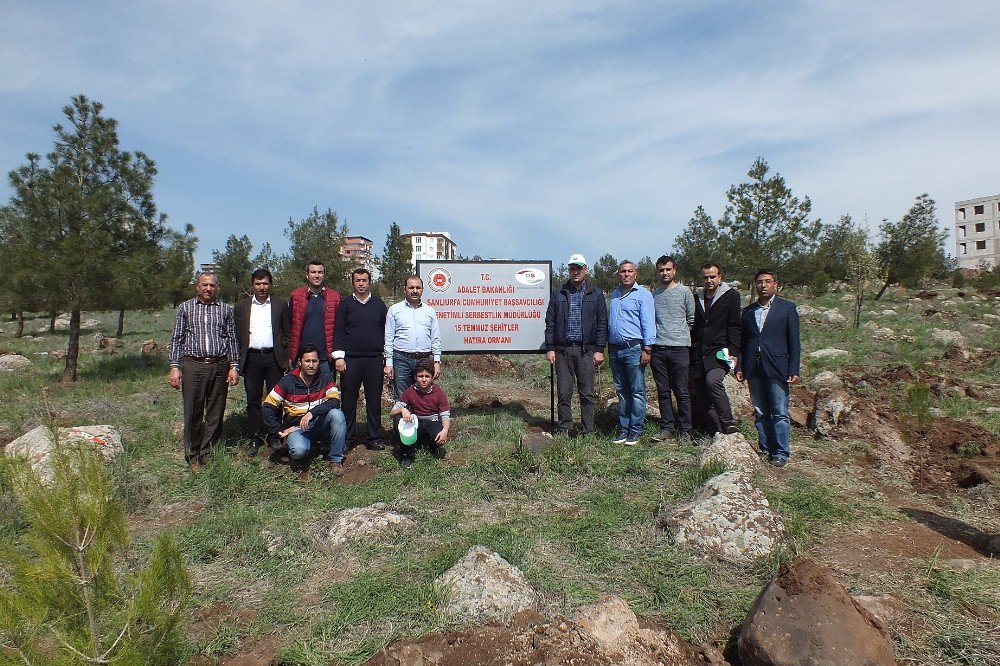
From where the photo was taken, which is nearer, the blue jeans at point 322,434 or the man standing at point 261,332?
the blue jeans at point 322,434

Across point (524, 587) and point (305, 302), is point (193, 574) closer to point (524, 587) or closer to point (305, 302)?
point (524, 587)

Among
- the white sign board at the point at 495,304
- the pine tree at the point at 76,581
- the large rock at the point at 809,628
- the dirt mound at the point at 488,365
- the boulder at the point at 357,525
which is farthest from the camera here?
the dirt mound at the point at 488,365

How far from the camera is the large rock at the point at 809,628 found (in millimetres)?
2615

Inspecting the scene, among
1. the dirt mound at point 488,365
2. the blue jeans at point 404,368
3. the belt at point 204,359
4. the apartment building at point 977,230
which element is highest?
the apartment building at point 977,230

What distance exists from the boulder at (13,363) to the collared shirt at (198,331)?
1056 cm

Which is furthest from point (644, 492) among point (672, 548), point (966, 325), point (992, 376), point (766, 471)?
point (966, 325)

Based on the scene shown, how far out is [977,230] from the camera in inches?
2842

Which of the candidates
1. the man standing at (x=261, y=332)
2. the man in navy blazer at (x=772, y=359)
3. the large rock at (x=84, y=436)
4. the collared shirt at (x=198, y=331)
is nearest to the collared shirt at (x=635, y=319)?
the man in navy blazer at (x=772, y=359)

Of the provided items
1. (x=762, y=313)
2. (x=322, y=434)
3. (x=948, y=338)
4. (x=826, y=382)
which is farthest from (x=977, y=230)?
(x=322, y=434)

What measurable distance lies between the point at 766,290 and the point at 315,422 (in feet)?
15.2

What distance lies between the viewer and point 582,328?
6.47 metres

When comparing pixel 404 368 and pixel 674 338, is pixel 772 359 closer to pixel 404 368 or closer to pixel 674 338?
pixel 674 338

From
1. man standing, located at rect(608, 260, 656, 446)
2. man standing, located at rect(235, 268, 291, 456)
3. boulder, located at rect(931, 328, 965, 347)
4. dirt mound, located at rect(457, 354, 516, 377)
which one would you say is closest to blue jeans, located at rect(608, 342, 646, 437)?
man standing, located at rect(608, 260, 656, 446)

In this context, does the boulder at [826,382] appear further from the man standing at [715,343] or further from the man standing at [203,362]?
the man standing at [203,362]
